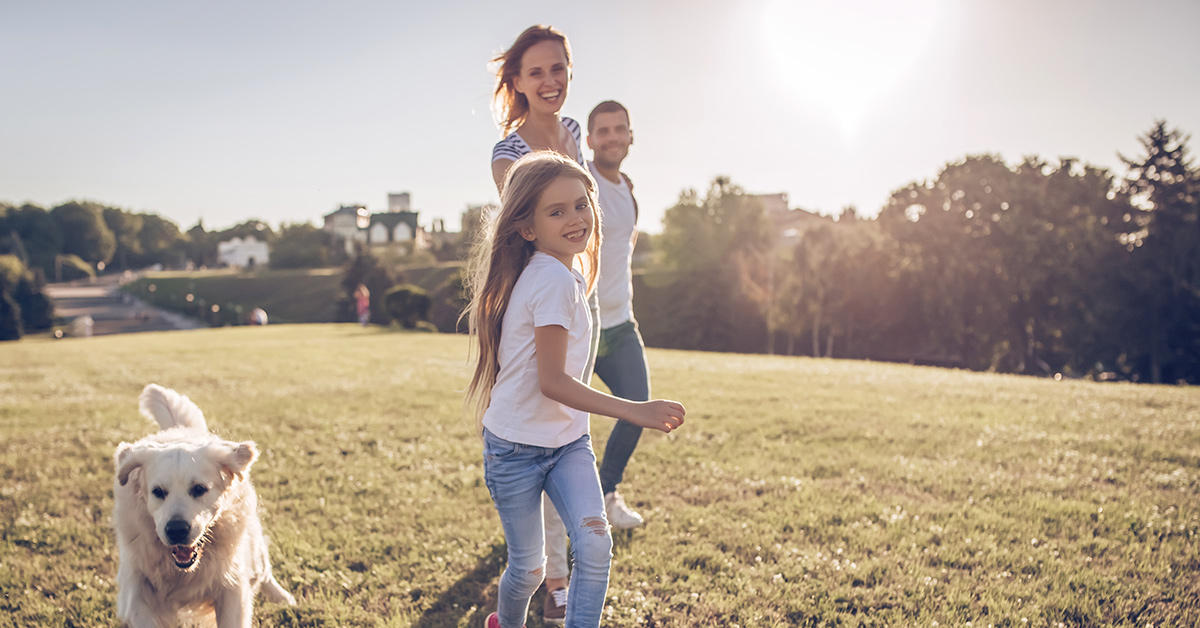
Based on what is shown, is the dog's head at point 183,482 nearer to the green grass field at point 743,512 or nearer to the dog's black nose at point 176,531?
the dog's black nose at point 176,531

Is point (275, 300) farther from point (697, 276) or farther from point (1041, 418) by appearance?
point (1041, 418)

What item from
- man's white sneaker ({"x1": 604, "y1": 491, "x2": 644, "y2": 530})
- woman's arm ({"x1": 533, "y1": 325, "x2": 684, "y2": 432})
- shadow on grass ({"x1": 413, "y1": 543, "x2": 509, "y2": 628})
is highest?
woman's arm ({"x1": 533, "y1": 325, "x2": 684, "y2": 432})

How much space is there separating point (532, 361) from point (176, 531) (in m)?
1.76

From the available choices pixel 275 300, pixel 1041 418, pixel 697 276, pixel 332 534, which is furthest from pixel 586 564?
pixel 275 300

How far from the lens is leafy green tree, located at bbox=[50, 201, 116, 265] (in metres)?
122

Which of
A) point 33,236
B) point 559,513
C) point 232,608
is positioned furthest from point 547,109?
point 33,236

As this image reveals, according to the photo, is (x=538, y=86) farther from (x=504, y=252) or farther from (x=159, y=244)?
(x=159, y=244)

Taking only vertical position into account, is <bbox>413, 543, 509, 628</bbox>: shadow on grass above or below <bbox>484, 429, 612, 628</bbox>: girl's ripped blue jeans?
below

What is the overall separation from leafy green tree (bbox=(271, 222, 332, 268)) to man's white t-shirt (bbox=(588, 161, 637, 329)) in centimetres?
10180

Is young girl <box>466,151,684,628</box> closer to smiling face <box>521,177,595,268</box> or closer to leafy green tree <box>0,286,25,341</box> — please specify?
smiling face <box>521,177,595,268</box>

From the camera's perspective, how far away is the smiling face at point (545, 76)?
3867 mm

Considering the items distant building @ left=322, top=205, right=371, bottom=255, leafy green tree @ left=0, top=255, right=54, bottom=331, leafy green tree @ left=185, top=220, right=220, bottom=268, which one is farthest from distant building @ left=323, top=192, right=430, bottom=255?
leafy green tree @ left=185, top=220, right=220, bottom=268

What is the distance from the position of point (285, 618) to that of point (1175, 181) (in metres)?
45.6

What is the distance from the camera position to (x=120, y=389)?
1333 cm
